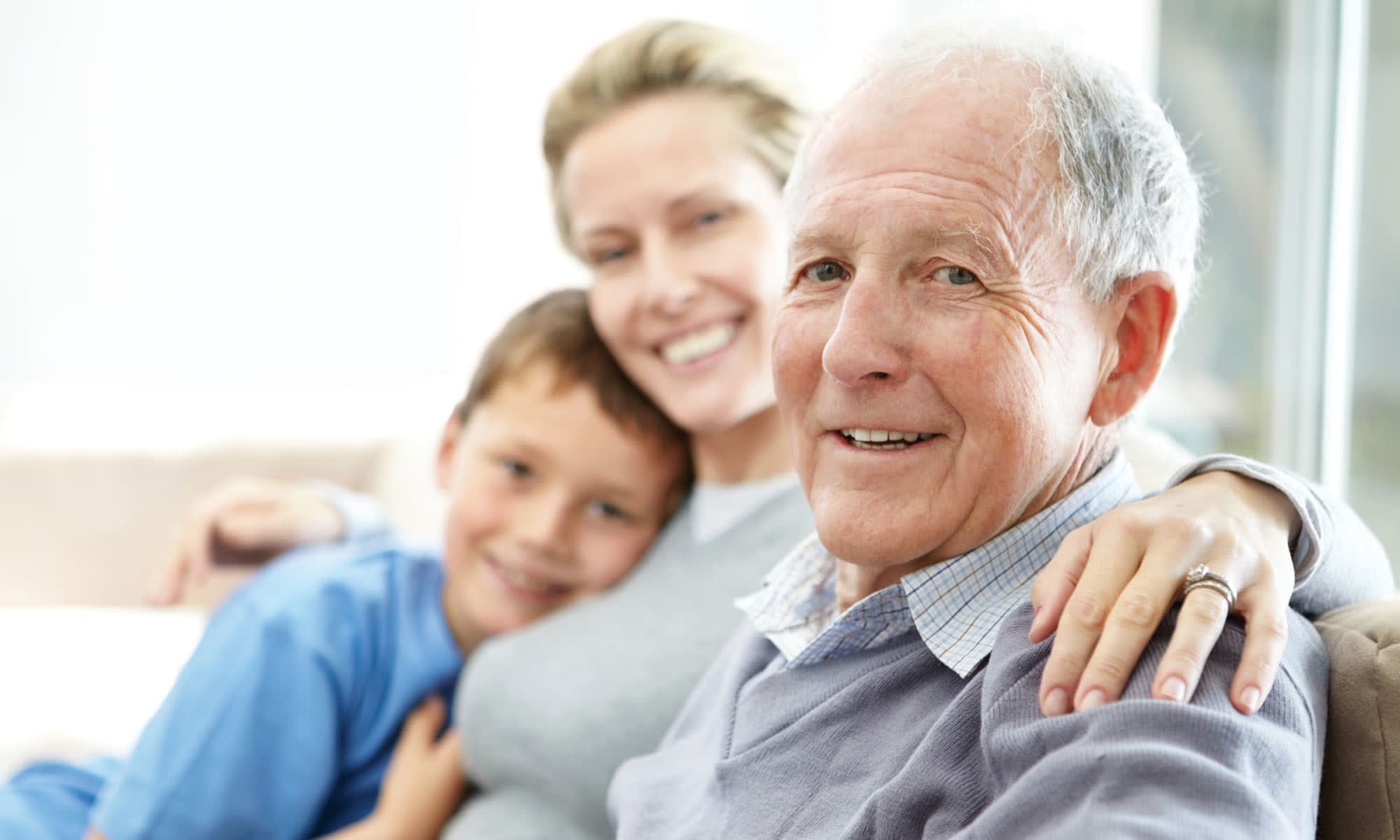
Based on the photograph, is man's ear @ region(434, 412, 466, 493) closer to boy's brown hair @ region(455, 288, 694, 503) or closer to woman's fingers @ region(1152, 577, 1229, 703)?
boy's brown hair @ region(455, 288, 694, 503)

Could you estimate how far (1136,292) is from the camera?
96 centimetres

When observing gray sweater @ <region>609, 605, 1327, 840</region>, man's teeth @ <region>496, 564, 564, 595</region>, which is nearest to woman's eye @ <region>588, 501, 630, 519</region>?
man's teeth @ <region>496, 564, 564, 595</region>

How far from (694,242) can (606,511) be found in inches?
14.7

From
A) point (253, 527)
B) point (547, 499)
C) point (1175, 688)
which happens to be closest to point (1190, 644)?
point (1175, 688)

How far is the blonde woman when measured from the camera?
138 centimetres

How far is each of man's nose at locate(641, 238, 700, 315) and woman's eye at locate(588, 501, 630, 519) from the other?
0.27 metres

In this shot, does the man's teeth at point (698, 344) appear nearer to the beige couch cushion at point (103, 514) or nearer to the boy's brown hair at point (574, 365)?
the boy's brown hair at point (574, 365)

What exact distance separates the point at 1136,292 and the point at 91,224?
3702mm

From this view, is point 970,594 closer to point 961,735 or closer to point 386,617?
point 961,735

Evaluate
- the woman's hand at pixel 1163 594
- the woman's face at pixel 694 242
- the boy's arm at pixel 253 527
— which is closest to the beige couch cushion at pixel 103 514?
the boy's arm at pixel 253 527

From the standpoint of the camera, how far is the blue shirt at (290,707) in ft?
4.86

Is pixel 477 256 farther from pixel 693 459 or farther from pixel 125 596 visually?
pixel 693 459

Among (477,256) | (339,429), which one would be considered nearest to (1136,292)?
(339,429)

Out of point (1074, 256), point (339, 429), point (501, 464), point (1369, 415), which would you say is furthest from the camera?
point (339, 429)
